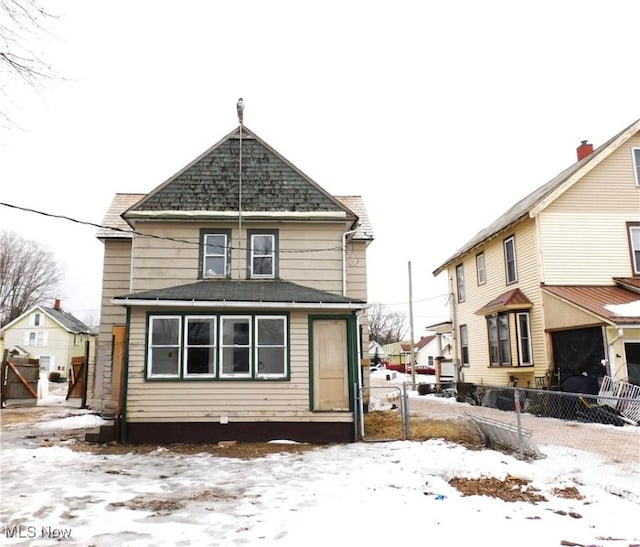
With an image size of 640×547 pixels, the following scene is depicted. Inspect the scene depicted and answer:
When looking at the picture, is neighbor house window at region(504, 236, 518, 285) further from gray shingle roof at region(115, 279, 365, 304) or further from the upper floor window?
gray shingle roof at region(115, 279, 365, 304)

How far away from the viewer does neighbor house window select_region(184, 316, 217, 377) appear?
11539 millimetres

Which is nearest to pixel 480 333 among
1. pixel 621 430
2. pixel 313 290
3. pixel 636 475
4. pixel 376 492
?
pixel 621 430

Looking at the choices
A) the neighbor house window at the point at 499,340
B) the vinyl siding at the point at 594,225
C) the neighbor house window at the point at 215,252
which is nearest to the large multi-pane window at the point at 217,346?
the neighbor house window at the point at 215,252

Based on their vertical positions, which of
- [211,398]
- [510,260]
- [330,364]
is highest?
[510,260]

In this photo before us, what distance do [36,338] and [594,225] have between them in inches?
1883

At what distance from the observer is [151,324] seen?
11.6 metres

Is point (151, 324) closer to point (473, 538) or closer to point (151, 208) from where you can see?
point (151, 208)

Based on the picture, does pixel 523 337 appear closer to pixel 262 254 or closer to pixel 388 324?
pixel 262 254

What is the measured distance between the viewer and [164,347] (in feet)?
37.9

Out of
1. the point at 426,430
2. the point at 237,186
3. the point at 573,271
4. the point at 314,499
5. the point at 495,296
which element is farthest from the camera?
the point at 495,296

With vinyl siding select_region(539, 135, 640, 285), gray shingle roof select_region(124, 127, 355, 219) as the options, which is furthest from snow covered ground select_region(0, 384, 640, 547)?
vinyl siding select_region(539, 135, 640, 285)

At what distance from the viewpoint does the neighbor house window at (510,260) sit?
18828 millimetres

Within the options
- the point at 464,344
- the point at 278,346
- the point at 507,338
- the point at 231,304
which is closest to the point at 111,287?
the point at 231,304

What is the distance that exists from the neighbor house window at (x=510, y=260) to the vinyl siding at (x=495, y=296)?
0.73 ft
